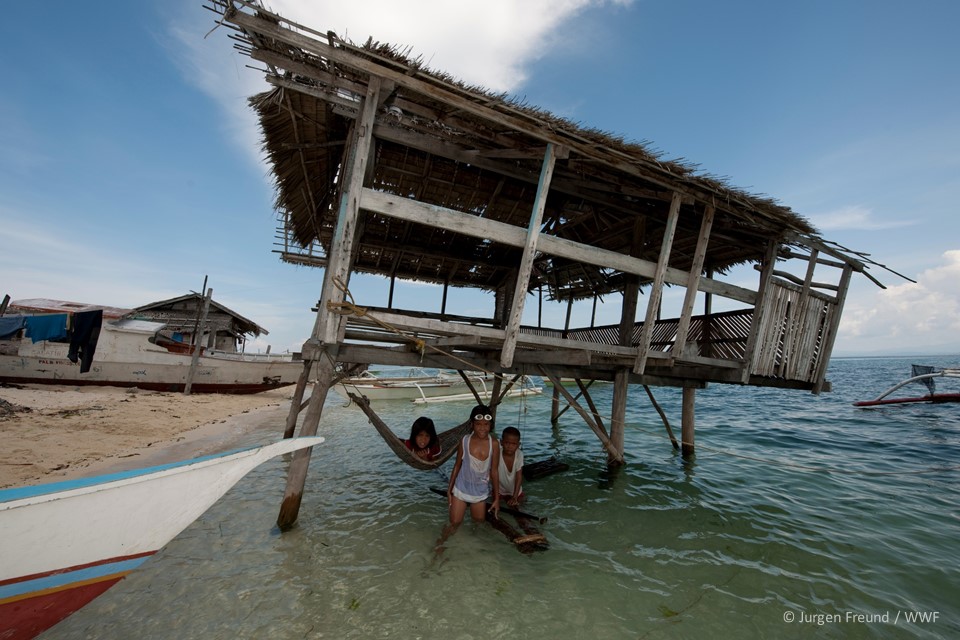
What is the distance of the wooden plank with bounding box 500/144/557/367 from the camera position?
459 cm

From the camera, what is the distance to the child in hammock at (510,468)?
5.34 m

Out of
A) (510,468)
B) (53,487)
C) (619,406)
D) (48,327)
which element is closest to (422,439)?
(510,468)

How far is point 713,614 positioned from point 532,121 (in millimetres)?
5277

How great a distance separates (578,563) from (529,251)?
356 centimetres

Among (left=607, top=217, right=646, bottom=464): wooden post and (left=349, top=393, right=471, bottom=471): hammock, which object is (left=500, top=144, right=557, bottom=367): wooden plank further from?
(left=607, top=217, right=646, bottom=464): wooden post

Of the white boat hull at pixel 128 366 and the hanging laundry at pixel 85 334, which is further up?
the hanging laundry at pixel 85 334

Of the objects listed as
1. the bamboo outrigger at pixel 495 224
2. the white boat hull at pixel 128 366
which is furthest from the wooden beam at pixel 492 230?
the white boat hull at pixel 128 366

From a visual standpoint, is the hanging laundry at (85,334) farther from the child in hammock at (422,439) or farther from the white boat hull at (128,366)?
the child in hammock at (422,439)

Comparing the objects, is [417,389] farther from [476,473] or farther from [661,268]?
[661,268]

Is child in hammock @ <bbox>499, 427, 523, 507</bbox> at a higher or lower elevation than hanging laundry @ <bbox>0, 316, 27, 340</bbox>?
higher

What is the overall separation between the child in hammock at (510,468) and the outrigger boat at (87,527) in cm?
317

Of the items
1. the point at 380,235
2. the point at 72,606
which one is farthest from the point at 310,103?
the point at 72,606

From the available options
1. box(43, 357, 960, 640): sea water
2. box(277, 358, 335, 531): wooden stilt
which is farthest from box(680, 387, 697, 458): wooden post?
box(277, 358, 335, 531): wooden stilt

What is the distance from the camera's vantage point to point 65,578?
2461mm
